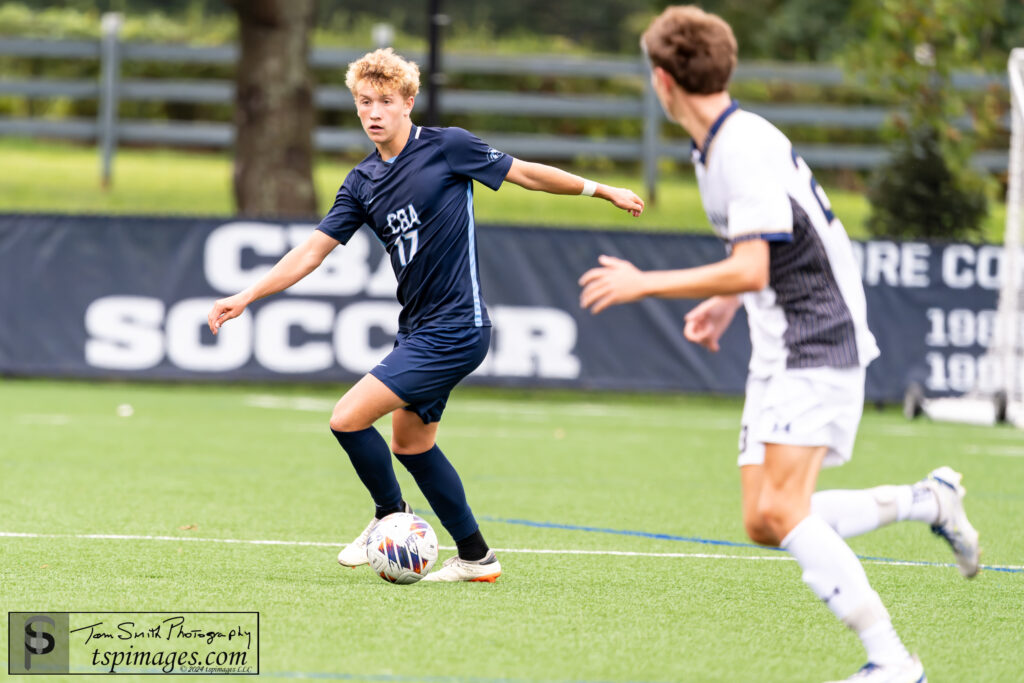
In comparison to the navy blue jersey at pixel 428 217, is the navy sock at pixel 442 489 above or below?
below

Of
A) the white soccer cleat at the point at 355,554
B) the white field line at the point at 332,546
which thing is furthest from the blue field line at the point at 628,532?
the white soccer cleat at the point at 355,554

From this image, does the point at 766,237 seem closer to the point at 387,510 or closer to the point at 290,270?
the point at 290,270

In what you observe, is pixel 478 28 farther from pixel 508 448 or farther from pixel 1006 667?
pixel 1006 667

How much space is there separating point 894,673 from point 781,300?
3.79 feet

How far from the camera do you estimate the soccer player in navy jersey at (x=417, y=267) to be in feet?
19.0

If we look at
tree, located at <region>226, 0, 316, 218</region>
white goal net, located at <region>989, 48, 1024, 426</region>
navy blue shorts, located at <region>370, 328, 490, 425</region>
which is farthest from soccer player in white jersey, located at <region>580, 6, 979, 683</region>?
tree, located at <region>226, 0, 316, 218</region>

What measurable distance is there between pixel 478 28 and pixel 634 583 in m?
26.0

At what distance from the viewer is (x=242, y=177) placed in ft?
59.0

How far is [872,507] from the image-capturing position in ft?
15.2

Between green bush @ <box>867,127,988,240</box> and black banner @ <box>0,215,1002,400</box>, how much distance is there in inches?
73.0

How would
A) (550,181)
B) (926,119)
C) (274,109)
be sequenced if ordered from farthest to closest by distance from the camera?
(274,109) → (926,119) → (550,181)

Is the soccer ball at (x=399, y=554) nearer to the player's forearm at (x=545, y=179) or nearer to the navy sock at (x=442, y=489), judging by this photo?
the navy sock at (x=442, y=489)

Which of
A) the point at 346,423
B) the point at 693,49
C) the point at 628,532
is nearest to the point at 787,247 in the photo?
the point at 693,49

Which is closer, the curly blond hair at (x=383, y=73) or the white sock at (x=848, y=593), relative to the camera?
the white sock at (x=848, y=593)
